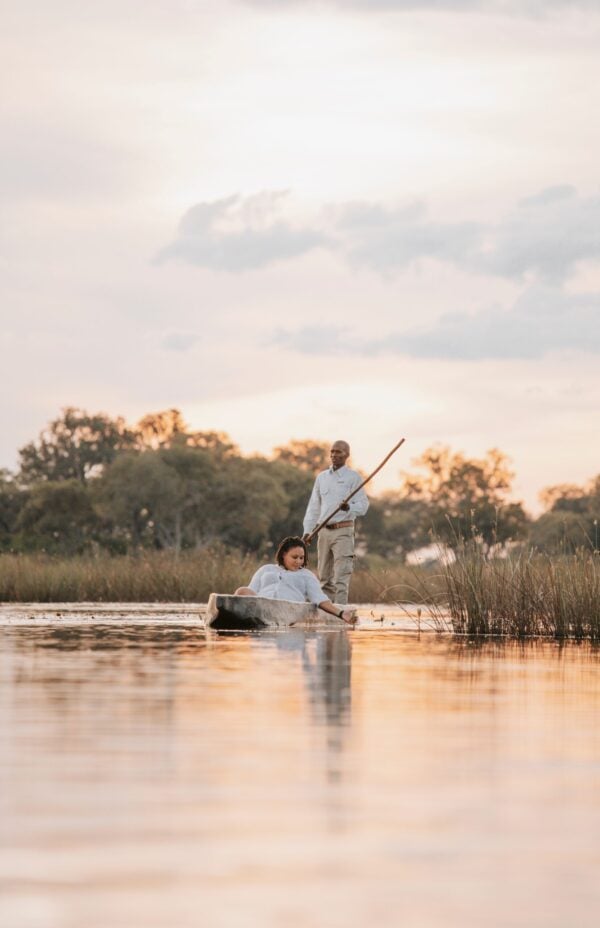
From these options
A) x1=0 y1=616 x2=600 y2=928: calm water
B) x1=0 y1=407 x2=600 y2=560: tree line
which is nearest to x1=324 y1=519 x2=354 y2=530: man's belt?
x1=0 y1=616 x2=600 y2=928: calm water

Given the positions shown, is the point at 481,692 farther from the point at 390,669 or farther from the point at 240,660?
the point at 240,660

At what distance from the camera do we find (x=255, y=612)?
20797 millimetres

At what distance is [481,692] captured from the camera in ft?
40.5

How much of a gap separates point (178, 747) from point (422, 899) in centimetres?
349

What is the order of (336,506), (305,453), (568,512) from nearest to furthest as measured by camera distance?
1. (336,506)
2. (568,512)
3. (305,453)

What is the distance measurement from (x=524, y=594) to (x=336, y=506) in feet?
9.05

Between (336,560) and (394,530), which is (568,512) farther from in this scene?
(336,560)

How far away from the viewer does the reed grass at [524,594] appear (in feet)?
67.1

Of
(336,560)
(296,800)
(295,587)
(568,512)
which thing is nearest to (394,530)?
(568,512)

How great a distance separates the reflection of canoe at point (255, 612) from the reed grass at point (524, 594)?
1591 millimetres

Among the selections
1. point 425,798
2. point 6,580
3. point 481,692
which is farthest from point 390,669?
point 6,580

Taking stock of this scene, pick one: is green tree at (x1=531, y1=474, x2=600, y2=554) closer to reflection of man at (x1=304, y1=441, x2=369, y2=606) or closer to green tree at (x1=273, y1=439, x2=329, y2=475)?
green tree at (x1=273, y1=439, x2=329, y2=475)

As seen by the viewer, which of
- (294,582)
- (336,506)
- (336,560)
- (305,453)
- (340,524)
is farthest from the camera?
(305,453)

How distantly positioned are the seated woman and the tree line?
46635 mm
